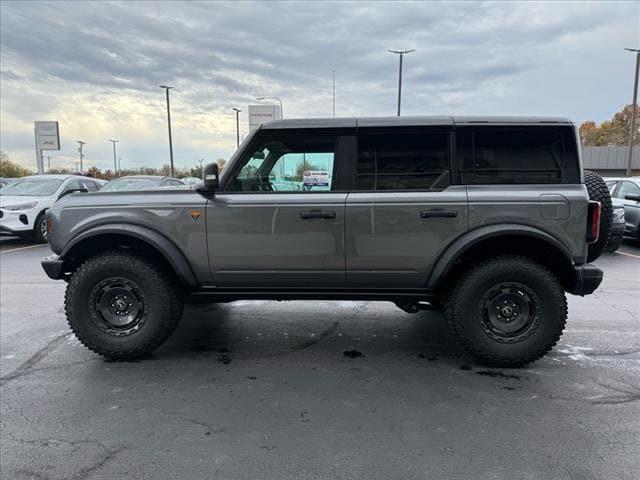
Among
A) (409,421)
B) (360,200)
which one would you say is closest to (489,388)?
(409,421)

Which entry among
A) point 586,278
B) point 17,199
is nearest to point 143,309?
point 586,278

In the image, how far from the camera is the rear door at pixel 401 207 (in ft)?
11.5

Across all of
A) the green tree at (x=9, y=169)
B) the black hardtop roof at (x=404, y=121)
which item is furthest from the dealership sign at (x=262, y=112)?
the green tree at (x=9, y=169)

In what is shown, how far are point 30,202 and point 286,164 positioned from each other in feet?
30.8

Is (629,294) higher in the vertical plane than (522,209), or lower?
lower

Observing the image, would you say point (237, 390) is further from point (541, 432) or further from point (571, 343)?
point (571, 343)

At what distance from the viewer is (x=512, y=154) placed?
3.58 m

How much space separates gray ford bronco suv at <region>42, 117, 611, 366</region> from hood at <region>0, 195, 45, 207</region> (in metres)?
8.13

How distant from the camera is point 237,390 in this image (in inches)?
130

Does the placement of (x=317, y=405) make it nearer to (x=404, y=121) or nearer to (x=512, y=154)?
(x=404, y=121)

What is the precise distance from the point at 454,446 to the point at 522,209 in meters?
1.85

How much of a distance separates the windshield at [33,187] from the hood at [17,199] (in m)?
0.18

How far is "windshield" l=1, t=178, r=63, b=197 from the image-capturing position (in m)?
11.1

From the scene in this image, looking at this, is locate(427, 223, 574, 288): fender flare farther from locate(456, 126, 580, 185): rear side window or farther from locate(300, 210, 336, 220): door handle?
locate(300, 210, 336, 220): door handle
